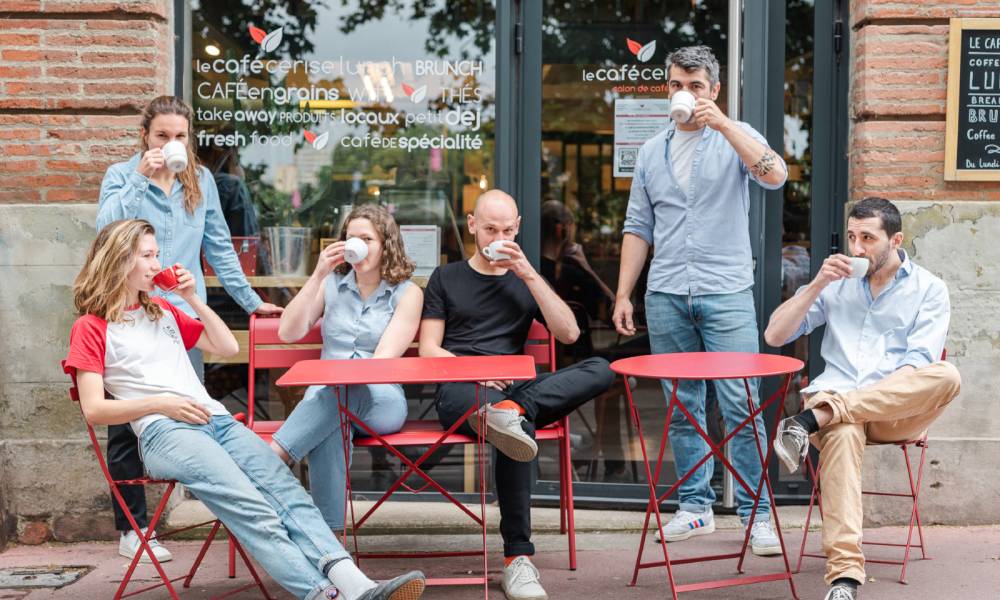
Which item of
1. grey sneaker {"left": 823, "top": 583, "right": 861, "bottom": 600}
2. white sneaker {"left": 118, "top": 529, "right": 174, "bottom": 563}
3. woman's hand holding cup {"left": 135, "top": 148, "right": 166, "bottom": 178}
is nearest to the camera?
grey sneaker {"left": 823, "top": 583, "right": 861, "bottom": 600}

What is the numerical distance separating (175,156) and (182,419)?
1093 millimetres

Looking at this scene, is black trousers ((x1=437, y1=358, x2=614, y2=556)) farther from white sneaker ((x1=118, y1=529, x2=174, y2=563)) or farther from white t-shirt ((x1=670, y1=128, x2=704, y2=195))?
white sneaker ((x1=118, y1=529, x2=174, y2=563))

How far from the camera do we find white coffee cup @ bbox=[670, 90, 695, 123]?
15.0ft

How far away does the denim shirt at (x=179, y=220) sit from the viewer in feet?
15.5

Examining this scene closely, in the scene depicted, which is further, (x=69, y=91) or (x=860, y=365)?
(x=69, y=91)

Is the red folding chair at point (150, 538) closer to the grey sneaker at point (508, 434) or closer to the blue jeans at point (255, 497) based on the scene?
the blue jeans at point (255, 497)

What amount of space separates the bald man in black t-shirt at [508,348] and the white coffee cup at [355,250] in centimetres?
46

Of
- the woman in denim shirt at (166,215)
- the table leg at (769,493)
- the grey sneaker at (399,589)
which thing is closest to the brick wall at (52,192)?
the woman in denim shirt at (166,215)

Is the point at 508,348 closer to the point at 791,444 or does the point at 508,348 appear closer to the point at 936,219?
the point at 791,444

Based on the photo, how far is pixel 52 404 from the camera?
5.36 m

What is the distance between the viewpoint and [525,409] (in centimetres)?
432

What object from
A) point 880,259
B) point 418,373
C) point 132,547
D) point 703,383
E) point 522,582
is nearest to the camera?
point 418,373

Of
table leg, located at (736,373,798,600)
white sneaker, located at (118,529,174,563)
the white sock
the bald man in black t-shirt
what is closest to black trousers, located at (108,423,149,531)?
white sneaker, located at (118,529,174,563)

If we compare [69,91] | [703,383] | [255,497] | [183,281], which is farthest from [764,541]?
[69,91]
